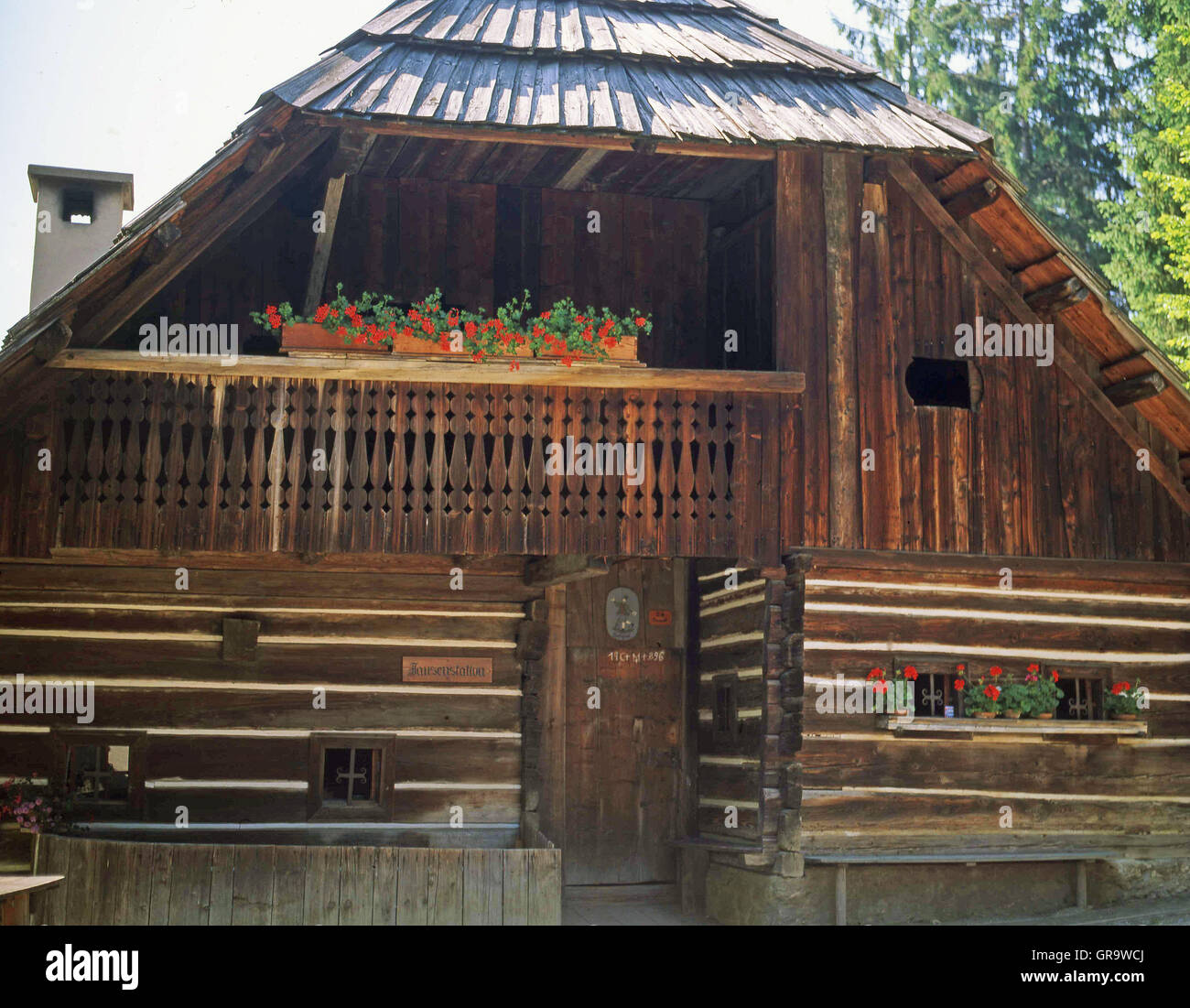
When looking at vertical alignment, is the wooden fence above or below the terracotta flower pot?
below

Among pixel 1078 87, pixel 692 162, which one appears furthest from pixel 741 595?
pixel 1078 87

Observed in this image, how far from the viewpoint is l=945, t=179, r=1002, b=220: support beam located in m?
13.3

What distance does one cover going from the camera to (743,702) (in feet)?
45.0

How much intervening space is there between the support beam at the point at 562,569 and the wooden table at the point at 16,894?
5.63 metres

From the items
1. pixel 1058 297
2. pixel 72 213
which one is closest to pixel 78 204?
pixel 72 213

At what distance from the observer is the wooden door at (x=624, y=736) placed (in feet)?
49.2

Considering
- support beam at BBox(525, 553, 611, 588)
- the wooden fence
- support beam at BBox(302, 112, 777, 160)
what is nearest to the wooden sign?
support beam at BBox(525, 553, 611, 588)

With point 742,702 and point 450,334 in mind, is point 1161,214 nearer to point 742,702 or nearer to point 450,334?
point 742,702

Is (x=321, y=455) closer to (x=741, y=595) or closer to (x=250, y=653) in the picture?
(x=250, y=653)

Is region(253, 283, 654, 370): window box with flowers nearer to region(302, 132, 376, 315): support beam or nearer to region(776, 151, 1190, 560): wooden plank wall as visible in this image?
region(302, 132, 376, 315): support beam

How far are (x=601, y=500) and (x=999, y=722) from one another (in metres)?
4.23

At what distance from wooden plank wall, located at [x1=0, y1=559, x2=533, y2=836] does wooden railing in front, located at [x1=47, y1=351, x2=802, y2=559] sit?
1422mm

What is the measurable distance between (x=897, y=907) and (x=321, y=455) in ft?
21.2

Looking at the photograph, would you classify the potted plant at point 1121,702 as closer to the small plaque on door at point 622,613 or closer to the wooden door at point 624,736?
the wooden door at point 624,736
